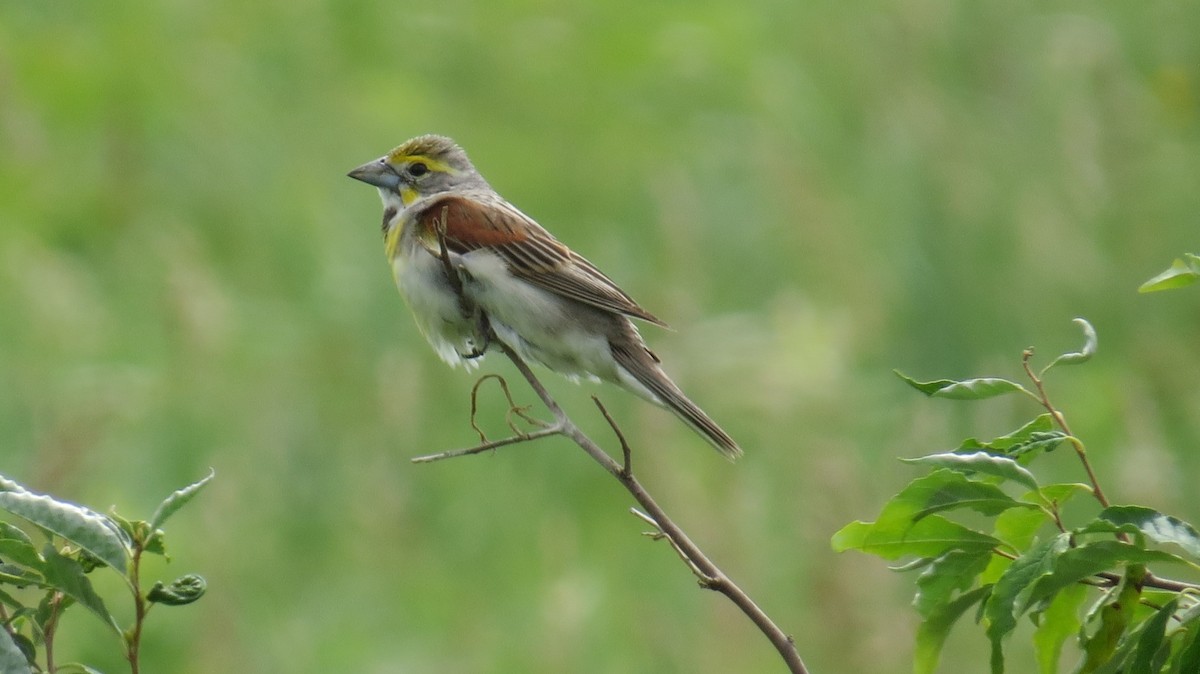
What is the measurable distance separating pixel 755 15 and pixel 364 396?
12.0ft

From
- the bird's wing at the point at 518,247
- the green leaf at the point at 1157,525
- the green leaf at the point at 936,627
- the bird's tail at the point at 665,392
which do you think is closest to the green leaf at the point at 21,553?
the green leaf at the point at 936,627

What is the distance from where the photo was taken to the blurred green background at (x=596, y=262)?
5.29 meters

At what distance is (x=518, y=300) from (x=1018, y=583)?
2.32 meters

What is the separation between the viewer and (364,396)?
6.12 m

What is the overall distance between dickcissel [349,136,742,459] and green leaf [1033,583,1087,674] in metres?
1.72

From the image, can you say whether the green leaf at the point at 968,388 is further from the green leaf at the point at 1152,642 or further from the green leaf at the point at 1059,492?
the green leaf at the point at 1152,642

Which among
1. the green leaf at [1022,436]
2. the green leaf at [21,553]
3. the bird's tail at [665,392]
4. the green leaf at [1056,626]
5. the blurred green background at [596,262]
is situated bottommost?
the blurred green background at [596,262]

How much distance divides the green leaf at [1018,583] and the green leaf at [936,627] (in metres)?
0.13

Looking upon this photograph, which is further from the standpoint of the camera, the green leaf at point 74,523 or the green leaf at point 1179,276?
the green leaf at point 1179,276

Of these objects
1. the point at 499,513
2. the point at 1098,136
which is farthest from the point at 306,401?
the point at 1098,136

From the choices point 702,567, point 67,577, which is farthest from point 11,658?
point 702,567

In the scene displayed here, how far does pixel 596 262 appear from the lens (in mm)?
6531

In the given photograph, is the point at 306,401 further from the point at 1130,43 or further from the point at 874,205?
the point at 1130,43

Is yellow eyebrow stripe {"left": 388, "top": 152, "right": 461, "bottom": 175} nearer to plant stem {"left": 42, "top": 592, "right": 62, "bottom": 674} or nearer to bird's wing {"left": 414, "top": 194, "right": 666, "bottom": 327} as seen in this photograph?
bird's wing {"left": 414, "top": 194, "right": 666, "bottom": 327}
